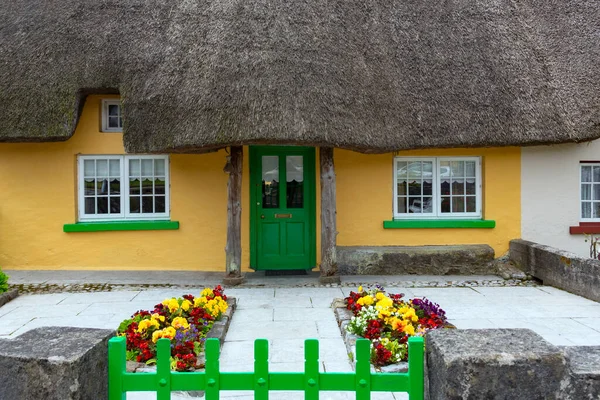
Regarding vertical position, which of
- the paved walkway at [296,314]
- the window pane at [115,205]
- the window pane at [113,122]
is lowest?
the paved walkway at [296,314]

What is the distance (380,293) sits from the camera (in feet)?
16.1

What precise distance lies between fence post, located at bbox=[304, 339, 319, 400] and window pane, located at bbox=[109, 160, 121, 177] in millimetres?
6795

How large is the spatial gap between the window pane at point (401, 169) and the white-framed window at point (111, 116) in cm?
509

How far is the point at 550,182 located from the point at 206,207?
639 cm

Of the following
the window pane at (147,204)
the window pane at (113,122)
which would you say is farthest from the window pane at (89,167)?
the window pane at (147,204)

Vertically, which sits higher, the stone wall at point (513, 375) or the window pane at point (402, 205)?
the window pane at point (402, 205)

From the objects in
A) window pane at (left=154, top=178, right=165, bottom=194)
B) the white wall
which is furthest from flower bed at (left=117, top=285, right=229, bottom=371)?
the white wall

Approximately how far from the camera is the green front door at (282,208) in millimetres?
7879

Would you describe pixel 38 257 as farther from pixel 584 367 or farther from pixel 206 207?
pixel 584 367

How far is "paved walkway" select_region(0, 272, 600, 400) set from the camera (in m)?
4.10

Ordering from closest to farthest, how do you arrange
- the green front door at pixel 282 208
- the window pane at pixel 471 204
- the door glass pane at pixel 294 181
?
1. the green front door at pixel 282 208
2. the door glass pane at pixel 294 181
3. the window pane at pixel 471 204

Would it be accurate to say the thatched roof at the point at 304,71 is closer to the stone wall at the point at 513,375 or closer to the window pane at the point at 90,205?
the window pane at the point at 90,205

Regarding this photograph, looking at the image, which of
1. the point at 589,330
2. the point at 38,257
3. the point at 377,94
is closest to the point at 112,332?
the point at 589,330

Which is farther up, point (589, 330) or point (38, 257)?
point (38, 257)
